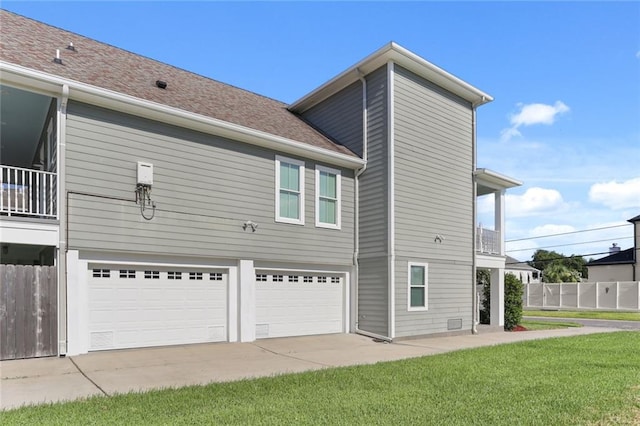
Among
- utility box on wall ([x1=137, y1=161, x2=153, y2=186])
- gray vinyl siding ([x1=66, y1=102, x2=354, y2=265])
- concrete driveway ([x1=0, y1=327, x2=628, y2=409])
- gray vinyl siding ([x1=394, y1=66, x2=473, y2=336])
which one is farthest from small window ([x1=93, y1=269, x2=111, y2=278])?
gray vinyl siding ([x1=394, y1=66, x2=473, y2=336])

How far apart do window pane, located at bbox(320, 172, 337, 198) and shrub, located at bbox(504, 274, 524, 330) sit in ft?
25.0

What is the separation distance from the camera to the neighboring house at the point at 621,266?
34.1m

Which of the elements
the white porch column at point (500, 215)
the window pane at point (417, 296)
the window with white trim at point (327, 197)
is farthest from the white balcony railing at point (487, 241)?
the window with white trim at point (327, 197)

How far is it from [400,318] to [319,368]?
4627 millimetres

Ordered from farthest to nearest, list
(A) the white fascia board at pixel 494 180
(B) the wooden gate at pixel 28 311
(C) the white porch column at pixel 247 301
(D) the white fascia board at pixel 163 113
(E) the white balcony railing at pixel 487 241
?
(E) the white balcony railing at pixel 487 241 < (A) the white fascia board at pixel 494 180 < (C) the white porch column at pixel 247 301 < (D) the white fascia board at pixel 163 113 < (B) the wooden gate at pixel 28 311

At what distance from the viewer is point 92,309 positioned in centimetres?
862

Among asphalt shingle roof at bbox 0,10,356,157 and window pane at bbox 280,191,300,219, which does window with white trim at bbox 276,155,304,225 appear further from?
asphalt shingle roof at bbox 0,10,356,157

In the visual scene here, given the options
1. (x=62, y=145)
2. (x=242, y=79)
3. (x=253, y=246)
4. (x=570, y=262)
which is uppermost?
(x=242, y=79)

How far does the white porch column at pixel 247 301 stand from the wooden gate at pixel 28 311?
3854 millimetres

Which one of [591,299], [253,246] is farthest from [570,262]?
[253,246]

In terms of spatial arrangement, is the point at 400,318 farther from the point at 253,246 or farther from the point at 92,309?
the point at 92,309

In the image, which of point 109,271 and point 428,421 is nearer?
point 428,421

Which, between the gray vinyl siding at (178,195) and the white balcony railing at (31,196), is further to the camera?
the gray vinyl siding at (178,195)

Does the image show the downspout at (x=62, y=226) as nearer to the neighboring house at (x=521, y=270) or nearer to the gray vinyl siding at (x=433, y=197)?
the gray vinyl siding at (x=433, y=197)
